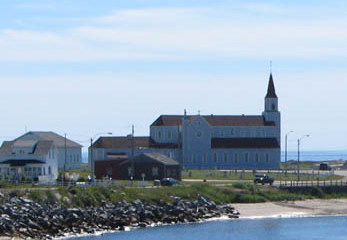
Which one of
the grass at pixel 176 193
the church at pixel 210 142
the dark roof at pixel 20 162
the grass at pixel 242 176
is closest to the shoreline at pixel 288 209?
the grass at pixel 176 193

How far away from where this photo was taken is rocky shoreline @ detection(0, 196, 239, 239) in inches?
2130

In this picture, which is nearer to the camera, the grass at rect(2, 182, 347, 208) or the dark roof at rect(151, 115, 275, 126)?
the grass at rect(2, 182, 347, 208)

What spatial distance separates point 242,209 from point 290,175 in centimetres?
3251

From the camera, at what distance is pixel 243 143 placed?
12200cm

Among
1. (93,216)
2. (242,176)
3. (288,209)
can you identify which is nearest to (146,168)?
(242,176)

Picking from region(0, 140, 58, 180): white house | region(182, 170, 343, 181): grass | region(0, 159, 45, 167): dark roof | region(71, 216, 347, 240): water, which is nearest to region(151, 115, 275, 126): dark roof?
region(182, 170, 343, 181): grass

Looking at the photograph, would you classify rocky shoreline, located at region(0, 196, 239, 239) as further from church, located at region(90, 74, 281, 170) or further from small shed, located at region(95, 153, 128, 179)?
church, located at region(90, 74, 281, 170)

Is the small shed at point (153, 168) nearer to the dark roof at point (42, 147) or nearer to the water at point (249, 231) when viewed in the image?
the dark roof at point (42, 147)

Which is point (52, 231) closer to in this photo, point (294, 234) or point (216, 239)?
point (216, 239)

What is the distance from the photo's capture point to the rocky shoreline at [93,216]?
54094 mm

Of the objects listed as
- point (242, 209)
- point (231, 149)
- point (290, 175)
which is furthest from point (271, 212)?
point (231, 149)

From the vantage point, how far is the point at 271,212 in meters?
71.9

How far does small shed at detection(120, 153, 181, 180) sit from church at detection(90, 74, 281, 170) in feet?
76.3

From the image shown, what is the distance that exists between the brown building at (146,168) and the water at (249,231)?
22.6 metres
